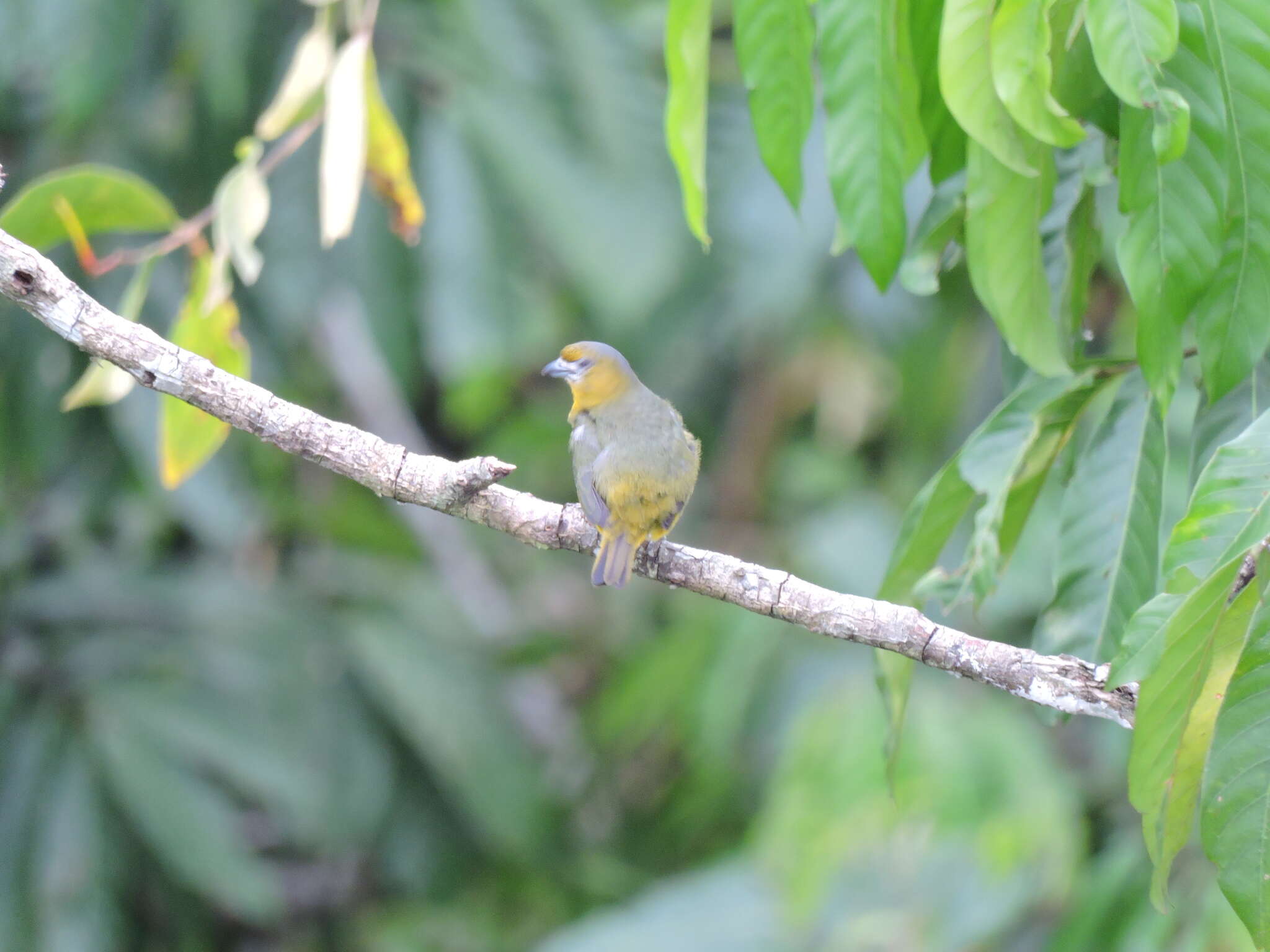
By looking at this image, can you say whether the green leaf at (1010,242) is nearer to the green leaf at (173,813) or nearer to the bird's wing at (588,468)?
the bird's wing at (588,468)

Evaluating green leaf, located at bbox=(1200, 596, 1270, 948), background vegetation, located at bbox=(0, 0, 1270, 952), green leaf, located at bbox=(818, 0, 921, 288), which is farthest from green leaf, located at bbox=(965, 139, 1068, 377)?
green leaf, located at bbox=(1200, 596, 1270, 948)

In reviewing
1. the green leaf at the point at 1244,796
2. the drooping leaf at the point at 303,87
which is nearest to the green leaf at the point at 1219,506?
the green leaf at the point at 1244,796

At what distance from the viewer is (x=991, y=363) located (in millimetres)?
6578

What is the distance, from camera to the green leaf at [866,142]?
1740mm

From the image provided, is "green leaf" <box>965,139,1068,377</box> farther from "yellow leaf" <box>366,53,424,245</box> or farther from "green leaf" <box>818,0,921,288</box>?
"yellow leaf" <box>366,53,424,245</box>

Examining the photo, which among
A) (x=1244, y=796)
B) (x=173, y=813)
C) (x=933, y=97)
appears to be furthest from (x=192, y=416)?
(x=173, y=813)

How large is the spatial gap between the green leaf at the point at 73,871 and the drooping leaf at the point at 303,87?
11.0ft

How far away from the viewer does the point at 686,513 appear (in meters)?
8.70

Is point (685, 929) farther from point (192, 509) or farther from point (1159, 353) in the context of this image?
point (1159, 353)

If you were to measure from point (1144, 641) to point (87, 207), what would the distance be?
217 centimetres

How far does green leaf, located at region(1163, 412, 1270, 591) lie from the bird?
54.0 inches

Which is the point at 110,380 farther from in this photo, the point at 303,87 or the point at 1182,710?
the point at 1182,710

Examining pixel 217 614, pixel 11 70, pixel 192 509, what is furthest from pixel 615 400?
pixel 217 614

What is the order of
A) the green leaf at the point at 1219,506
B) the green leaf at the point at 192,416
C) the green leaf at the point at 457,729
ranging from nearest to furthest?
the green leaf at the point at 1219,506
the green leaf at the point at 192,416
the green leaf at the point at 457,729
